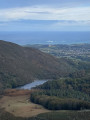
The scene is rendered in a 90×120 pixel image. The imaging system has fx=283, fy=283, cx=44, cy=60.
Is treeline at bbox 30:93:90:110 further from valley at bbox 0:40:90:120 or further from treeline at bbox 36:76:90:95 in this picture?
treeline at bbox 36:76:90:95

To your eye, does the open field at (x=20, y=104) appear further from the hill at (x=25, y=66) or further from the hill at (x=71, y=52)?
the hill at (x=71, y=52)

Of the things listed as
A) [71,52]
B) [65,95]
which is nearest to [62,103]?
[65,95]

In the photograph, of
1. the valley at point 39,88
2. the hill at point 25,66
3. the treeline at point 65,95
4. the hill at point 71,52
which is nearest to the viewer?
the valley at point 39,88

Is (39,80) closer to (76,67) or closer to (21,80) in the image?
(21,80)

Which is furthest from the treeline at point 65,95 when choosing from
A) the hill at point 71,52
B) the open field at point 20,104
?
the hill at point 71,52

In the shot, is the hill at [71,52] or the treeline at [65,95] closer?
the treeline at [65,95]

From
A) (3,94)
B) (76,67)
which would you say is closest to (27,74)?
(3,94)

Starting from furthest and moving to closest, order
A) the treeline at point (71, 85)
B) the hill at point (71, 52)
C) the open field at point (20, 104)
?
1. the hill at point (71, 52)
2. the treeline at point (71, 85)
3. the open field at point (20, 104)
